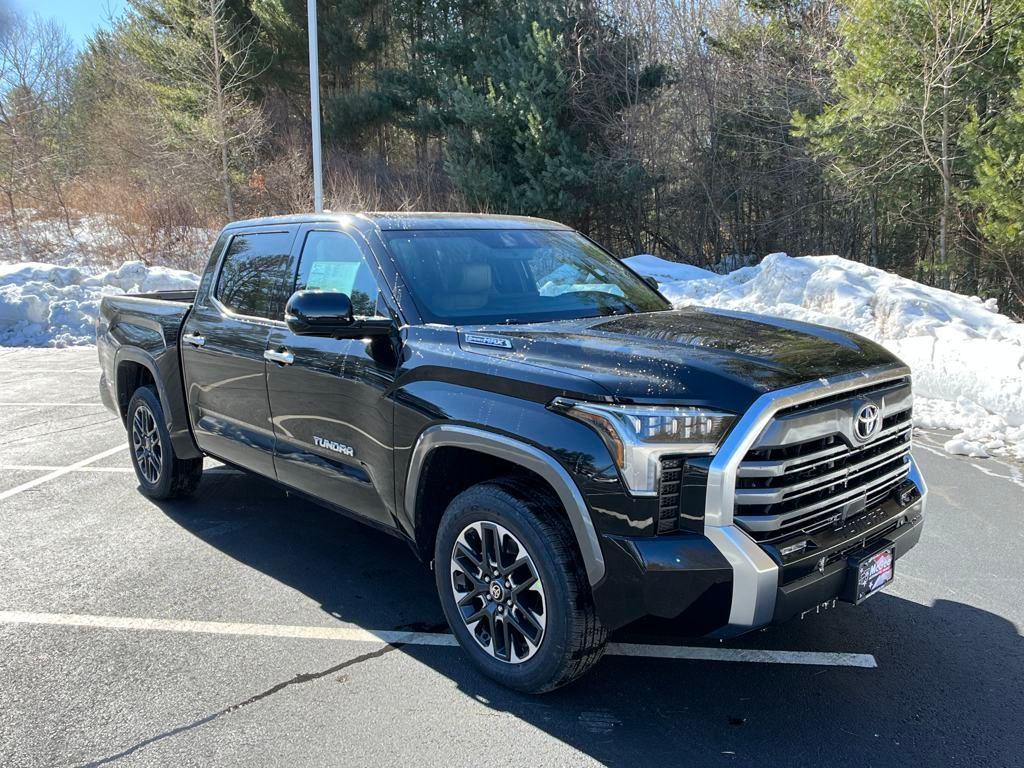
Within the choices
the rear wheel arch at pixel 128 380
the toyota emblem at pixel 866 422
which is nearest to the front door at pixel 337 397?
the toyota emblem at pixel 866 422

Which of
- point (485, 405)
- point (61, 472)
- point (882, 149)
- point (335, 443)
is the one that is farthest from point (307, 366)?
point (882, 149)

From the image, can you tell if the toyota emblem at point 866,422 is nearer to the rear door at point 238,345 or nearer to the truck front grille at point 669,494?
the truck front grille at point 669,494

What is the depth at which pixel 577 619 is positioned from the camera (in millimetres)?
2811

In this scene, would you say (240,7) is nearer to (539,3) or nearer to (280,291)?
(539,3)

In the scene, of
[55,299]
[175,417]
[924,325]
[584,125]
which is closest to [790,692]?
[175,417]

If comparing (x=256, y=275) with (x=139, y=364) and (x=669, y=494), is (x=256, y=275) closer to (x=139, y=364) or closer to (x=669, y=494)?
(x=139, y=364)

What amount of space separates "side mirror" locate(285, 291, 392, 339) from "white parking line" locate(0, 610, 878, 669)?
1.40 metres

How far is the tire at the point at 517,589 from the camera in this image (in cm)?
283

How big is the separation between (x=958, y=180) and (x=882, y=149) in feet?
5.05

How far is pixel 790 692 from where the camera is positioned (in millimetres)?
3160

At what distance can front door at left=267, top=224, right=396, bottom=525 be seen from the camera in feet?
11.5

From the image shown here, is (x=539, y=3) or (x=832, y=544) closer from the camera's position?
(x=832, y=544)

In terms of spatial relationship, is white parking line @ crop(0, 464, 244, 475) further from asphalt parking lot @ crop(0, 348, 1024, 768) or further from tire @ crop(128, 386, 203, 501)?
asphalt parking lot @ crop(0, 348, 1024, 768)

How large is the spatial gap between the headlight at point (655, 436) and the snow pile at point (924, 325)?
4884 mm
